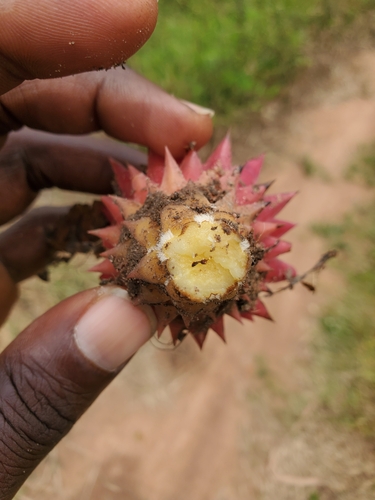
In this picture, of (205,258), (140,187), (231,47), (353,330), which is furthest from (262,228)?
(231,47)

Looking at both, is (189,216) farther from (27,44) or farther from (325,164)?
(325,164)

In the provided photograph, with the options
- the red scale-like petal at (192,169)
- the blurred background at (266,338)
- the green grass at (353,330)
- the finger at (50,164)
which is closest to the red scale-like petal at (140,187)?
the red scale-like petal at (192,169)

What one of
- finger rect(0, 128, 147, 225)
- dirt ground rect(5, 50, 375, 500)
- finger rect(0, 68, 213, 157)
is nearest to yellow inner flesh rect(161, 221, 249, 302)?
finger rect(0, 68, 213, 157)

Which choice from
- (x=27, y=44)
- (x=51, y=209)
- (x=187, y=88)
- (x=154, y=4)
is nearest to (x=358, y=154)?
(x=187, y=88)

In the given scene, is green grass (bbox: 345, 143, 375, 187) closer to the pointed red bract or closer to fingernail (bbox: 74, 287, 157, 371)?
the pointed red bract

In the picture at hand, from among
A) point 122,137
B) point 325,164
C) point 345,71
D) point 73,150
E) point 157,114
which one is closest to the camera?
point 157,114

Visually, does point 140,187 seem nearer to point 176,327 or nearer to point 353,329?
point 176,327

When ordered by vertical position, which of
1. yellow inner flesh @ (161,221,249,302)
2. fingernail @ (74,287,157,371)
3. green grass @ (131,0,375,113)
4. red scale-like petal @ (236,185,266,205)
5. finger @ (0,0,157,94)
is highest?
green grass @ (131,0,375,113)
